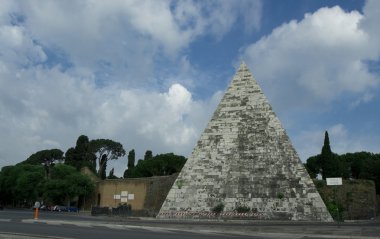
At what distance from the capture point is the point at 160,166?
53812 millimetres

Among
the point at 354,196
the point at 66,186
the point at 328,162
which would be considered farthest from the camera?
the point at 66,186

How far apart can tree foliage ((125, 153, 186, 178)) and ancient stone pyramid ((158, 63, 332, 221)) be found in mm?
31972

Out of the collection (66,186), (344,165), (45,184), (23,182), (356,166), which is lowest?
(66,186)

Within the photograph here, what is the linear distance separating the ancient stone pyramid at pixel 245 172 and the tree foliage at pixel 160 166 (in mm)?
31972

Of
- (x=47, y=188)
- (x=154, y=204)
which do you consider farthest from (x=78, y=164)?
(x=154, y=204)

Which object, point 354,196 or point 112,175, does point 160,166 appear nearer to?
point 112,175

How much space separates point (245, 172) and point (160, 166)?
110 feet

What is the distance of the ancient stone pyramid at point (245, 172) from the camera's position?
20.0m

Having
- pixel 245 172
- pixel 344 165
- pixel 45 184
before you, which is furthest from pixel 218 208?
pixel 45 184

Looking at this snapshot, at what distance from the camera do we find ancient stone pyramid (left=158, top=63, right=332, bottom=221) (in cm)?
1998

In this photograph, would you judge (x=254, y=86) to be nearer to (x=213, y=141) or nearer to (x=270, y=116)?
(x=270, y=116)

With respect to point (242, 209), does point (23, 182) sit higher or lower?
higher

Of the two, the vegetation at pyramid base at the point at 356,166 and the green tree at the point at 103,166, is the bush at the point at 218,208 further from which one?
the green tree at the point at 103,166

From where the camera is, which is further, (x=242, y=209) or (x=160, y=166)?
(x=160, y=166)
